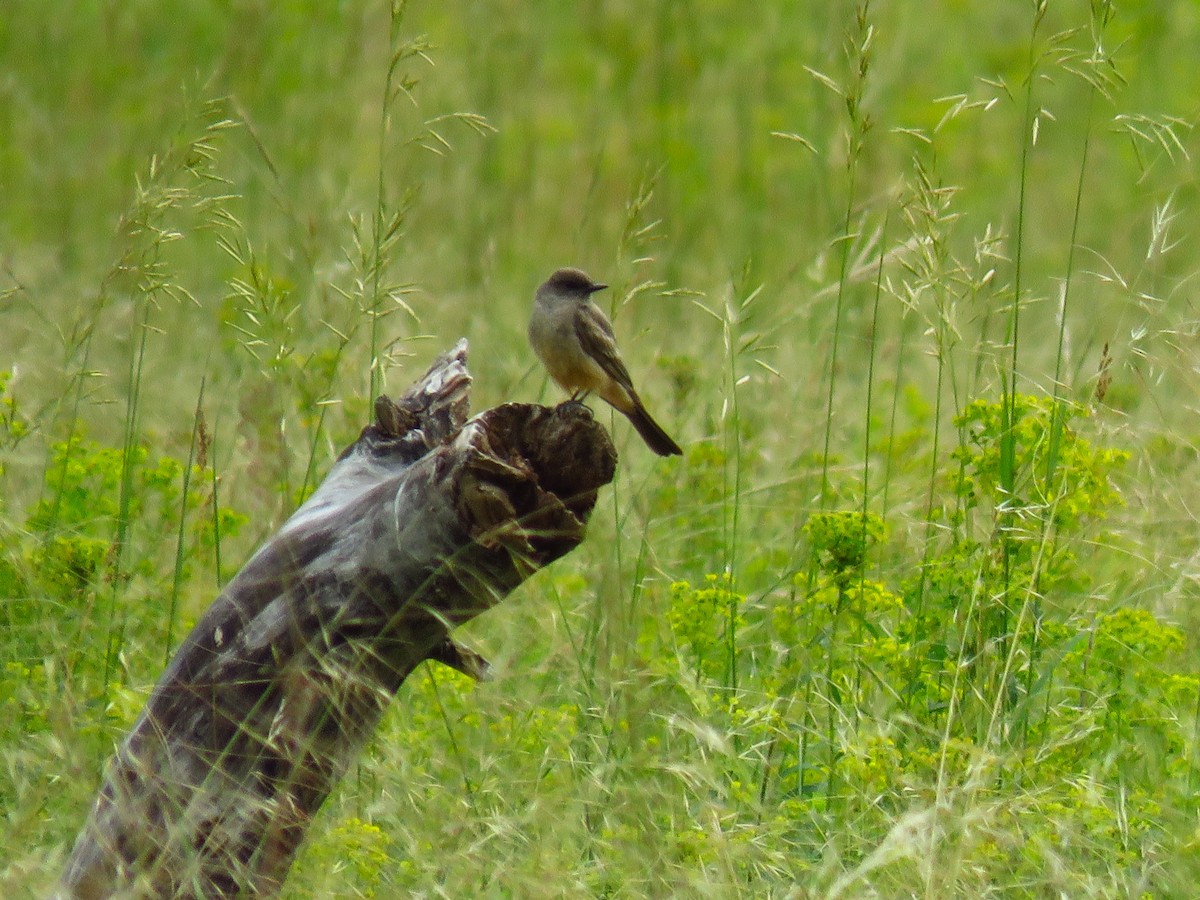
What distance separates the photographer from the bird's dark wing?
5703mm

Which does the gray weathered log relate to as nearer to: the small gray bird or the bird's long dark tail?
the bird's long dark tail

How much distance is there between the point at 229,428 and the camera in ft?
21.1

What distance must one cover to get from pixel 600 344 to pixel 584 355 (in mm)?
68

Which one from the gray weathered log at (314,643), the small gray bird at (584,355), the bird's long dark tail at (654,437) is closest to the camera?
the gray weathered log at (314,643)

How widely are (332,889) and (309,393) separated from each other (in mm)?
2050

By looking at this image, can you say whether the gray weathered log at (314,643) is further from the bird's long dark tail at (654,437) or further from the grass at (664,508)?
the bird's long dark tail at (654,437)

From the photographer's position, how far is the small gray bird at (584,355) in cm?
567

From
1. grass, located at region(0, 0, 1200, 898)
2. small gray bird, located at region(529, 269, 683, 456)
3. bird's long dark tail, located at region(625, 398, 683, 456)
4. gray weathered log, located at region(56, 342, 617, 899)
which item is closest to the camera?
gray weathered log, located at region(56, 342, 617, 899)

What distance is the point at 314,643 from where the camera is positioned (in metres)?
3.40

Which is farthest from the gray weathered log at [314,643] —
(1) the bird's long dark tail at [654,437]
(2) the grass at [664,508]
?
(1) the bird's long dark tail at [654,437]

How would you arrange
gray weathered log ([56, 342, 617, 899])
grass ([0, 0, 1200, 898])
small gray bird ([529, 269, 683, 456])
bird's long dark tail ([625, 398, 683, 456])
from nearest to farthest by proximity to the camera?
1. gray weathered log ([56, 342, 617, 899])
2. grass ([0, 0, 1200, 898])
3. bird's long dark tail ([625, 398, 683, 456])
4. small gray bird ([529, 269, 683, 456])

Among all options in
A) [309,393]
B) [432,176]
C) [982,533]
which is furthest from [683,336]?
[982,533]

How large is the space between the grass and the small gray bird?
0.16 meters

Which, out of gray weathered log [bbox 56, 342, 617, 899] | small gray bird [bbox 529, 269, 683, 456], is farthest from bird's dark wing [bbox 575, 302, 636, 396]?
gray weathered log [bbox 56, 342, 617, 899]
